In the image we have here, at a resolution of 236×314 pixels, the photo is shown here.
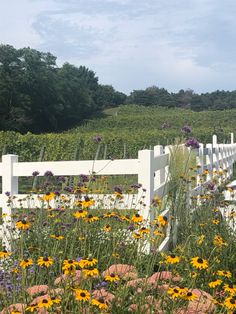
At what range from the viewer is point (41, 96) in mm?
78188

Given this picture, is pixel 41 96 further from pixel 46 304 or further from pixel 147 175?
pixel 46 304

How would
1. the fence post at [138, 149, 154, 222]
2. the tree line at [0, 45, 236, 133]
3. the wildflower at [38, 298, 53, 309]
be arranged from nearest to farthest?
1. the wildflower at [38, 298, 53, 309]
2. the fence post at [138, 149, 154, 222]
3. the tree line at [0, 45, 236, 133]

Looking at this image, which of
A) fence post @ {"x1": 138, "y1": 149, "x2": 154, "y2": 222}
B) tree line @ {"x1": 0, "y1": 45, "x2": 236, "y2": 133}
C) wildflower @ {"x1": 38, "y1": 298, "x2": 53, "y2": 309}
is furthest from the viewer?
tree line @ {"x1": 0, "y1": 45, "x2": 236, "y2": 133}

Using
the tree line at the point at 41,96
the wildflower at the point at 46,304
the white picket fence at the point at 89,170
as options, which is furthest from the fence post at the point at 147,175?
the tree line at the point at 41,96

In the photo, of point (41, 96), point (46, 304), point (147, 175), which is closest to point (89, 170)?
point (147, 175)

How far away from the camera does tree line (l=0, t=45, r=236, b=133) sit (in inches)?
2795

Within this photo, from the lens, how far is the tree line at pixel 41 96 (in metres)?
71.0

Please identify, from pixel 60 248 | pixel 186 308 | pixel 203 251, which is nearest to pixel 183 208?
pixel 203 251

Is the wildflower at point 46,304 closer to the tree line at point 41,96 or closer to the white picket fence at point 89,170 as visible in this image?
the white picket fence at point 89,170

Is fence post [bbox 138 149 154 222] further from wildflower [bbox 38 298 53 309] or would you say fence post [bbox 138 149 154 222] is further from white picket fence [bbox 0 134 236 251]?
wildflower [bbox 38 298 53 309]

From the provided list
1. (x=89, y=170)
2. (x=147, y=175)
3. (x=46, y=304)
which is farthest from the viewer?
(x=89, y=170)

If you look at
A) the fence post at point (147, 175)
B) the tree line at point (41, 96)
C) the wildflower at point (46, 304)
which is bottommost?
the wildflower at point (46, 304)

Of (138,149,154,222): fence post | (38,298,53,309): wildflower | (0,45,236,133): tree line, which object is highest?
(0,45,236,133): tree line

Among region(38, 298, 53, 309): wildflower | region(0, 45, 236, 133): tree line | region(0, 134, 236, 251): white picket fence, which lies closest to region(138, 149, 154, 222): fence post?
region(0, 134, 236, 251): white picket fence
